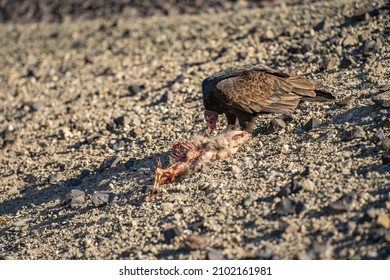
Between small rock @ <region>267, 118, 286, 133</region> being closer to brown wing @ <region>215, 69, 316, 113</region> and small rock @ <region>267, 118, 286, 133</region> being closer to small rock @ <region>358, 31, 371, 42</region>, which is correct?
brown wing @ <region>215, 69, 316, 113</region>

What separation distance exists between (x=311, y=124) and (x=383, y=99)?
0.90m

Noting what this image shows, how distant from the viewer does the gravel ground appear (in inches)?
241

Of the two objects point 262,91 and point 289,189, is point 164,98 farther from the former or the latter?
point 289,189

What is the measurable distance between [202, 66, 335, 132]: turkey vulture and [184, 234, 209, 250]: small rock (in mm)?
2287

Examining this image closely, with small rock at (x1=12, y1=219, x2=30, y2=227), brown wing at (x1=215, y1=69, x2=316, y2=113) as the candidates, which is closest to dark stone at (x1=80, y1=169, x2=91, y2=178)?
small rock at (x1=12, y1=219, x2=30, y2=227)

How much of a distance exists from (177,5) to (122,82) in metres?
5.30

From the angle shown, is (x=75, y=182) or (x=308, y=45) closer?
(x=75, y=182)

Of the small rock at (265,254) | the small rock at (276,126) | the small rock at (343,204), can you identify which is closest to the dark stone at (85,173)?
the small rock at (276,126)

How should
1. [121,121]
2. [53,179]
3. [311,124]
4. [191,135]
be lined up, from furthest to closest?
[121,121], [191,135], [53,179], [311,124]

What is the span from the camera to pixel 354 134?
717 cm

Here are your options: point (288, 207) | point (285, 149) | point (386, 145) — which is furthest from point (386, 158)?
point (285, 149)

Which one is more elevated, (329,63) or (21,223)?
(329,63)

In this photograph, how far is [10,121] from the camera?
11352 millimetres

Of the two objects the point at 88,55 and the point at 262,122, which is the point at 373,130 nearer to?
the point at 262,122
